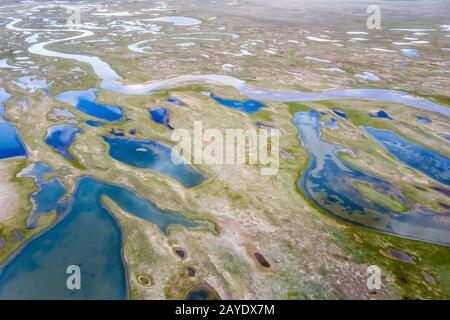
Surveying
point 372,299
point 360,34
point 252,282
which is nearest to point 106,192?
point 252,282

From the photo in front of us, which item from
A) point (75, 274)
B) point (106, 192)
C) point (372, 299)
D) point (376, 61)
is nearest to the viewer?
point (372, 299)

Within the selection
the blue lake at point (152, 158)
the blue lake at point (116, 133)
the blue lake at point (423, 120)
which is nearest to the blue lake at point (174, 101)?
the blue lake at point (116, 133)

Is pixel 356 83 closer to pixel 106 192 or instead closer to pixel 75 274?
pixel 106 192

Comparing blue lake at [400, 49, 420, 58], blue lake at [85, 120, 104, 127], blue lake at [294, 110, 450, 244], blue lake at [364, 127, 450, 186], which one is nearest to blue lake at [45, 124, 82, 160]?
blue lake at [85, 120, 104, 127]

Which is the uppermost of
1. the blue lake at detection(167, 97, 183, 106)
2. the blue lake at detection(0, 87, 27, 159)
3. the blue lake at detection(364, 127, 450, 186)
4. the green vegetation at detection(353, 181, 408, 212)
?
the blue lake at detection(167, 97, 183, 106)

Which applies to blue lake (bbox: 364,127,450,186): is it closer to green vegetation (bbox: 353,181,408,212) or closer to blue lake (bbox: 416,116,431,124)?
blue lake (bbox: 416,116,431,124)

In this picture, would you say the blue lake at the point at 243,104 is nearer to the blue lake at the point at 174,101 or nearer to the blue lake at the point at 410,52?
the blue lake at the point at 174,101

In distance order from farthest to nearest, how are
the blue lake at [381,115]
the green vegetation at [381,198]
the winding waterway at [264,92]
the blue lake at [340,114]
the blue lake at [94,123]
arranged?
the winding waterway at [264,92]
the blue lake at [381,115]
the blue lake at [340,114]
the blue lake at [94,123]
the green vegetation at [381,198]
